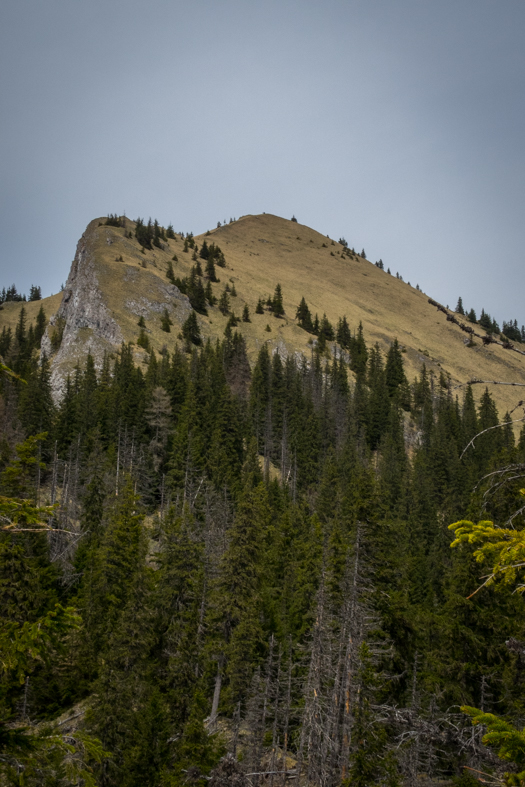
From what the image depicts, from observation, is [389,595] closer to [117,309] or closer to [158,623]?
[158,623]

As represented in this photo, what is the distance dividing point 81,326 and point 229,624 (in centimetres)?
9314

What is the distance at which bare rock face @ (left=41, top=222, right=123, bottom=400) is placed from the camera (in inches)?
3755

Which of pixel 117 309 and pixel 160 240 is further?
pixel 160 240

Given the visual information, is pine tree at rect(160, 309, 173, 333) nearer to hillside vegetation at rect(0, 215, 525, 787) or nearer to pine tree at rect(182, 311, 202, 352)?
pine tree at rect(182, 311, 202, 352)

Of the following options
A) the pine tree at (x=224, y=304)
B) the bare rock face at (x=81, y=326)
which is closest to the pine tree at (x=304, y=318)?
the pine tree at (x=224, y=304)

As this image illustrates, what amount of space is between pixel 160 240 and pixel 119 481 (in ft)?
404

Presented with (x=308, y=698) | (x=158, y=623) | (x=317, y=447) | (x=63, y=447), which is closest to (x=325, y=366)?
(x=317, y=447)

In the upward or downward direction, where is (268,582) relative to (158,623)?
upward

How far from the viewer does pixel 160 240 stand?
158 metres

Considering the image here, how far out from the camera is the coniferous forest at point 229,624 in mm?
15473

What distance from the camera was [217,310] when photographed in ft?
429

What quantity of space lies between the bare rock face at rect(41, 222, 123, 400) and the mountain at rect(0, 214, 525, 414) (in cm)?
29

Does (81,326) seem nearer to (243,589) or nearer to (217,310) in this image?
(217,310)

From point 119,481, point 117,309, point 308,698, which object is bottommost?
point 308,698
